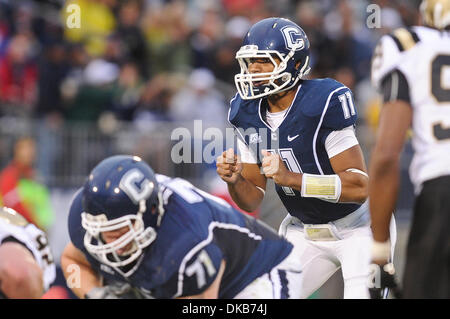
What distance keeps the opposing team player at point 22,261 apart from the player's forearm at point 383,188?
5.69 feet

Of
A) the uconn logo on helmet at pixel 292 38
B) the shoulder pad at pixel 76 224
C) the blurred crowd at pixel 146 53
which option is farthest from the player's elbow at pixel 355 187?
the blurred crowd at pixel 146 53

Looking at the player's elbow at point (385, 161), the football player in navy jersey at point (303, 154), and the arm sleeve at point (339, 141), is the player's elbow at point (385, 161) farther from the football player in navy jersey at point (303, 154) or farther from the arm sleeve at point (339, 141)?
the arm sleeve at point (339, 141)

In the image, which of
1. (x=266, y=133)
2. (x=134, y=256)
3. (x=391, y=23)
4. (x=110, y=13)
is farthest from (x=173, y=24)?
(x=134, y=256)

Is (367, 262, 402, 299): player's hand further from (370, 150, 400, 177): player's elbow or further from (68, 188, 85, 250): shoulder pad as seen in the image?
(68, 188, 85, 250): shoulder pad

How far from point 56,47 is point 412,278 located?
7.31 m

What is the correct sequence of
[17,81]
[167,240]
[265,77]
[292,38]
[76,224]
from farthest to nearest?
[17,81], [292,38], [265,77], [76,224], [167,240]

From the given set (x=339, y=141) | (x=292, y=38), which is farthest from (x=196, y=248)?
(x=292, y=38)

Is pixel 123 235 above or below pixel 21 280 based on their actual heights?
above

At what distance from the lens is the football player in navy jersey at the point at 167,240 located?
3.96 metres

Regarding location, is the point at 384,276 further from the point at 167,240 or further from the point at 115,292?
the point at 115,292

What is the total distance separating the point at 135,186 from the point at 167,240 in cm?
32

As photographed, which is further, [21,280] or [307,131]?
[307,131]

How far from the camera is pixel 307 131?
4730 millimetres
